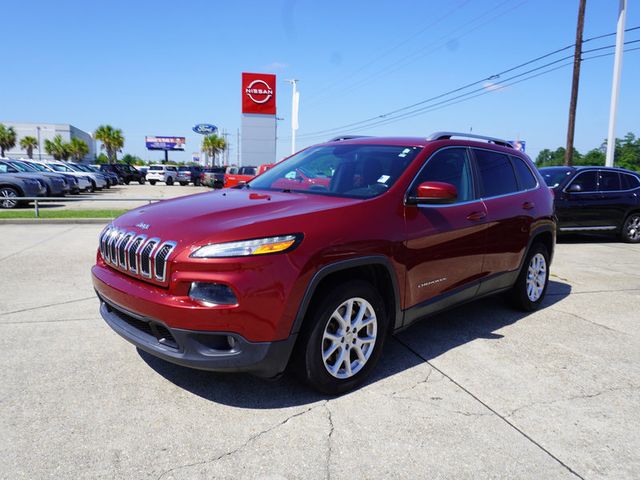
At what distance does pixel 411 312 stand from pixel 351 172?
4.09 ft

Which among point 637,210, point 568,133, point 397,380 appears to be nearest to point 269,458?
point 397,380

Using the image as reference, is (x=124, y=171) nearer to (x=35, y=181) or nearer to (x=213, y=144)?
(x=35, y=181)

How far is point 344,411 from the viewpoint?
3.06 meters

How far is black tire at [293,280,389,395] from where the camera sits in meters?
3.00

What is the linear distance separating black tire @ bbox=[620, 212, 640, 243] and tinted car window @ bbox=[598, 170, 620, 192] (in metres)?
0.82

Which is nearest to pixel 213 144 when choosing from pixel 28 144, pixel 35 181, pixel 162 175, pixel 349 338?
pixel 28 144

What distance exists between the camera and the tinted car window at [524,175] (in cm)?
515

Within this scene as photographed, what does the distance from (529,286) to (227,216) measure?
3727 millimetres

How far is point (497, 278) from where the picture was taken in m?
4.67

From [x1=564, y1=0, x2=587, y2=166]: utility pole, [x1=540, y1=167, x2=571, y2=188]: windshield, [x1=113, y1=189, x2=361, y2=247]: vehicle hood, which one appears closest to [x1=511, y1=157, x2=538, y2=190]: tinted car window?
[x1=113, y1=189, x2=361, y2=247]: vehicle hood

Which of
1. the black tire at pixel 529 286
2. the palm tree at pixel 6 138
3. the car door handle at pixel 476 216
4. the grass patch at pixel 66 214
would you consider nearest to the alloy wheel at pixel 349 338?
the car door handle at pixel 476 216

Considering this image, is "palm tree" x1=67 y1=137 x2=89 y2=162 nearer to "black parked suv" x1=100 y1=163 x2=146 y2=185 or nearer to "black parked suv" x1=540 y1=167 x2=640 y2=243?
"black parked suv" x1=100 y1=163 x2=146 y2=185

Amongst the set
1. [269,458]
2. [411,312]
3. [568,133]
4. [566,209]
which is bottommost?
[269,458]

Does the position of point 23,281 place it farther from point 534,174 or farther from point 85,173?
point 85,173
